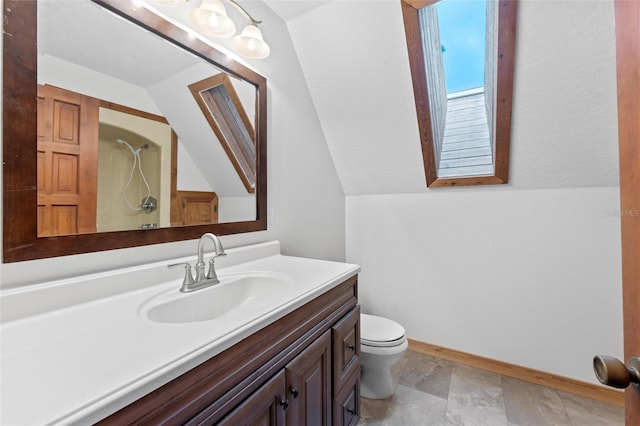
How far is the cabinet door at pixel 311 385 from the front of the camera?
871mm

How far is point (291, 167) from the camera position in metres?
1.81

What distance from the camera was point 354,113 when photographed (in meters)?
1.96

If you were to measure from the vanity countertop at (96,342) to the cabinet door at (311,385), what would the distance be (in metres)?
0.20

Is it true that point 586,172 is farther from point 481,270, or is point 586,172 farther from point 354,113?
point 354,113

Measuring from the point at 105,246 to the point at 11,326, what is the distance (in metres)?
0.31

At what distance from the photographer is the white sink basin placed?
34.9 inches

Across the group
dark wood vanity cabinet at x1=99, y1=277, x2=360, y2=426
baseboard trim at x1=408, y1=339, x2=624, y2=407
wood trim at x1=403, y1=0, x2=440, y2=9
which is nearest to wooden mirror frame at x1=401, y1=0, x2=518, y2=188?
wood trim at x1=403, y1=0, x2=440, y2=9

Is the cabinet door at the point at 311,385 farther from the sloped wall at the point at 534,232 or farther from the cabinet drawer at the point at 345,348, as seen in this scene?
the sloped wall at the point at 534,232

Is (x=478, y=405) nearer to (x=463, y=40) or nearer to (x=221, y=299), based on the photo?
(x=221, y=299)

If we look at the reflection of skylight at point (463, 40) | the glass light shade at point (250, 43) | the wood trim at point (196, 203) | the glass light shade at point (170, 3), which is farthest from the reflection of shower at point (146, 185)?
the reflection of skylight at point (463, 40)

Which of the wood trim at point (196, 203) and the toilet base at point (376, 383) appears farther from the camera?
the toilet base at point (376, 383)

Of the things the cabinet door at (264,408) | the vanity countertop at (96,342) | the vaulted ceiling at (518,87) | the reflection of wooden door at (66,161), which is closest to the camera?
the vanity countertop at (96,342)

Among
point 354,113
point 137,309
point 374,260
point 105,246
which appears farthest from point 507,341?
point 105,246

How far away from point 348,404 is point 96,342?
1.11m
